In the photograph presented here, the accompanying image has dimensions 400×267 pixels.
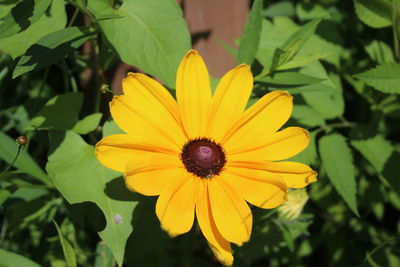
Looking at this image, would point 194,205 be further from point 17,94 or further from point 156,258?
point 17,94

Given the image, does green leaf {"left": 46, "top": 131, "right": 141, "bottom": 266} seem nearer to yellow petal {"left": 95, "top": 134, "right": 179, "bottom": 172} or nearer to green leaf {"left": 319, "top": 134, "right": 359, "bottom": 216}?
yellow petal {"left": 95, "top": 134, "right": 179, "bottom": 172}

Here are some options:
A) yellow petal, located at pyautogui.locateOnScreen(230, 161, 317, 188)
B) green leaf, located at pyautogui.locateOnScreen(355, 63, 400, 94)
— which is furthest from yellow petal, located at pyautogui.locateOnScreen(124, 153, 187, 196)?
green leaf, located at pyautogui.locateOnScreen(355, 63, 400, 94)

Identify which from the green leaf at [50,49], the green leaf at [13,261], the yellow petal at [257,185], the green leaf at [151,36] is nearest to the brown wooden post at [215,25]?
the green leaf at [151,36]

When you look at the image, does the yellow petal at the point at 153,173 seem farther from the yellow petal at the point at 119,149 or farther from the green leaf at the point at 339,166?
the green leaf at the point at 339,166

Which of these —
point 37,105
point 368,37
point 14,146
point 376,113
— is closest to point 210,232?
point 14,146

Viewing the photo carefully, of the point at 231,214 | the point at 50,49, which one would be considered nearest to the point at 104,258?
the point at 231,214
